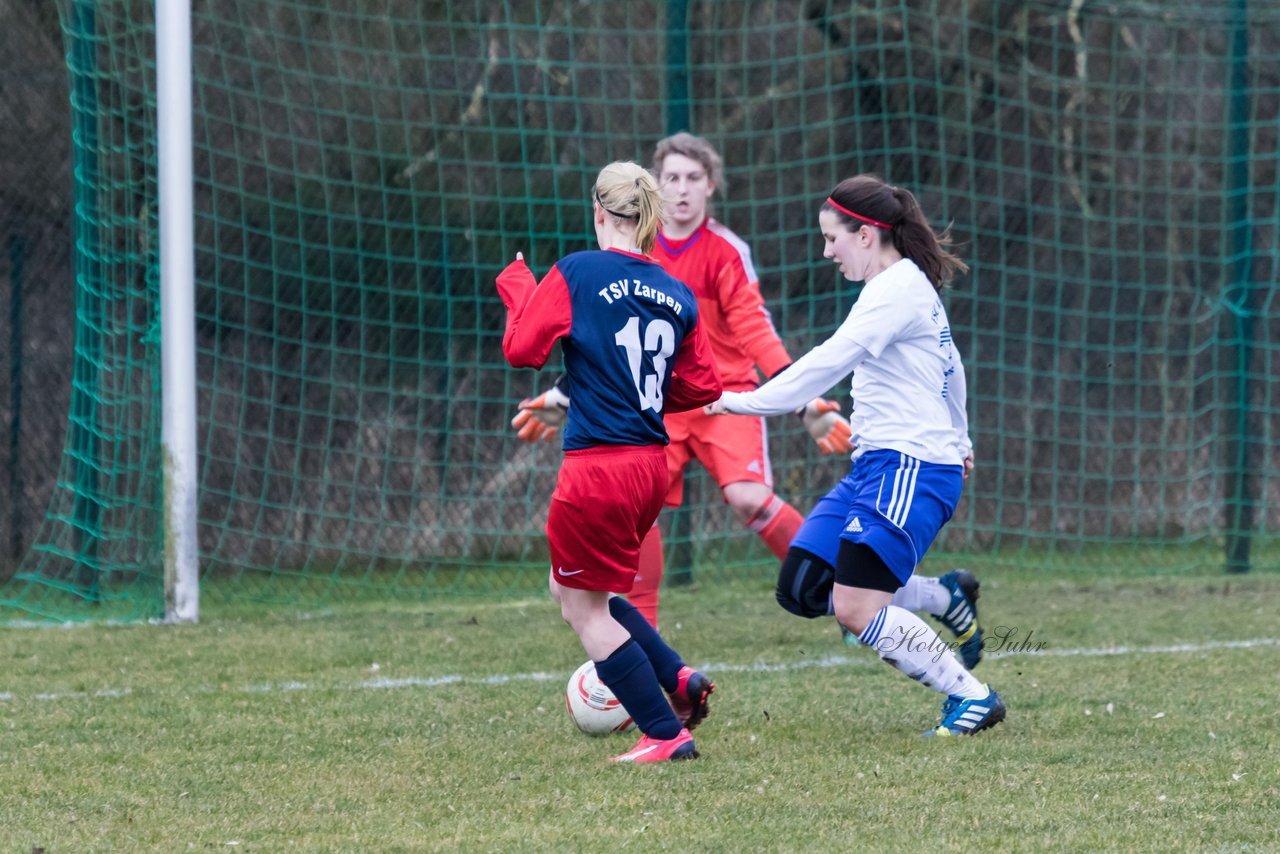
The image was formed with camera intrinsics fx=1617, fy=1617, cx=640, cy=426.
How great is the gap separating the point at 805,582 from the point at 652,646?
47 centimetres

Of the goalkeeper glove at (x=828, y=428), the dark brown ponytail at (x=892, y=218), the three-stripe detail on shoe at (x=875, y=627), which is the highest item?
the dark brown ponytail at (x=892, y=218)

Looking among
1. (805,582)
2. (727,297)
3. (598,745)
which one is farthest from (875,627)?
(727,297)

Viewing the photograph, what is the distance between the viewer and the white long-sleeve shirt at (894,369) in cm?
394

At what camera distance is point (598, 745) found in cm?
407

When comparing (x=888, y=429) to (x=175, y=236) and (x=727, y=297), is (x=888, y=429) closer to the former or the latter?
(x=727, y=297)

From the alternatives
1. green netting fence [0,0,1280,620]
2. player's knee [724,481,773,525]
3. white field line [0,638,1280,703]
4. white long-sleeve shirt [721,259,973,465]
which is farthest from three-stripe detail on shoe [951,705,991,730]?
green netting fence [0,0,1280,620]

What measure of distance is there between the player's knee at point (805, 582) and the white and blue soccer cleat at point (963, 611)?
1.57 ft

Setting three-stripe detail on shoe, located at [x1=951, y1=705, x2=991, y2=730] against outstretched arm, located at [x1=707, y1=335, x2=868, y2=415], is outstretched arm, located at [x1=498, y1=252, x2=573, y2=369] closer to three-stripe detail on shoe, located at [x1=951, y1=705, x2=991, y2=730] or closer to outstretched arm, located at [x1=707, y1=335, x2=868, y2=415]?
outstretched arm, located at [x1=707, y1=335, x2=868, y2=415]

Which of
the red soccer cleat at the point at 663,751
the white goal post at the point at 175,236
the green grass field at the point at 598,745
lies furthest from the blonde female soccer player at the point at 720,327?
the white goal post at the point at 175,236

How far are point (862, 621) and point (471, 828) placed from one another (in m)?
1.25

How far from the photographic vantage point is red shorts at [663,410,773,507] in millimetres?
5434

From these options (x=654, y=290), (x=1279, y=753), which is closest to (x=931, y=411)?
(x=654, y=290)

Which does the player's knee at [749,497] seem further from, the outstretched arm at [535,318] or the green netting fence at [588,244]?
the green netting fence at [588,244]

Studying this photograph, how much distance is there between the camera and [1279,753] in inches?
150
